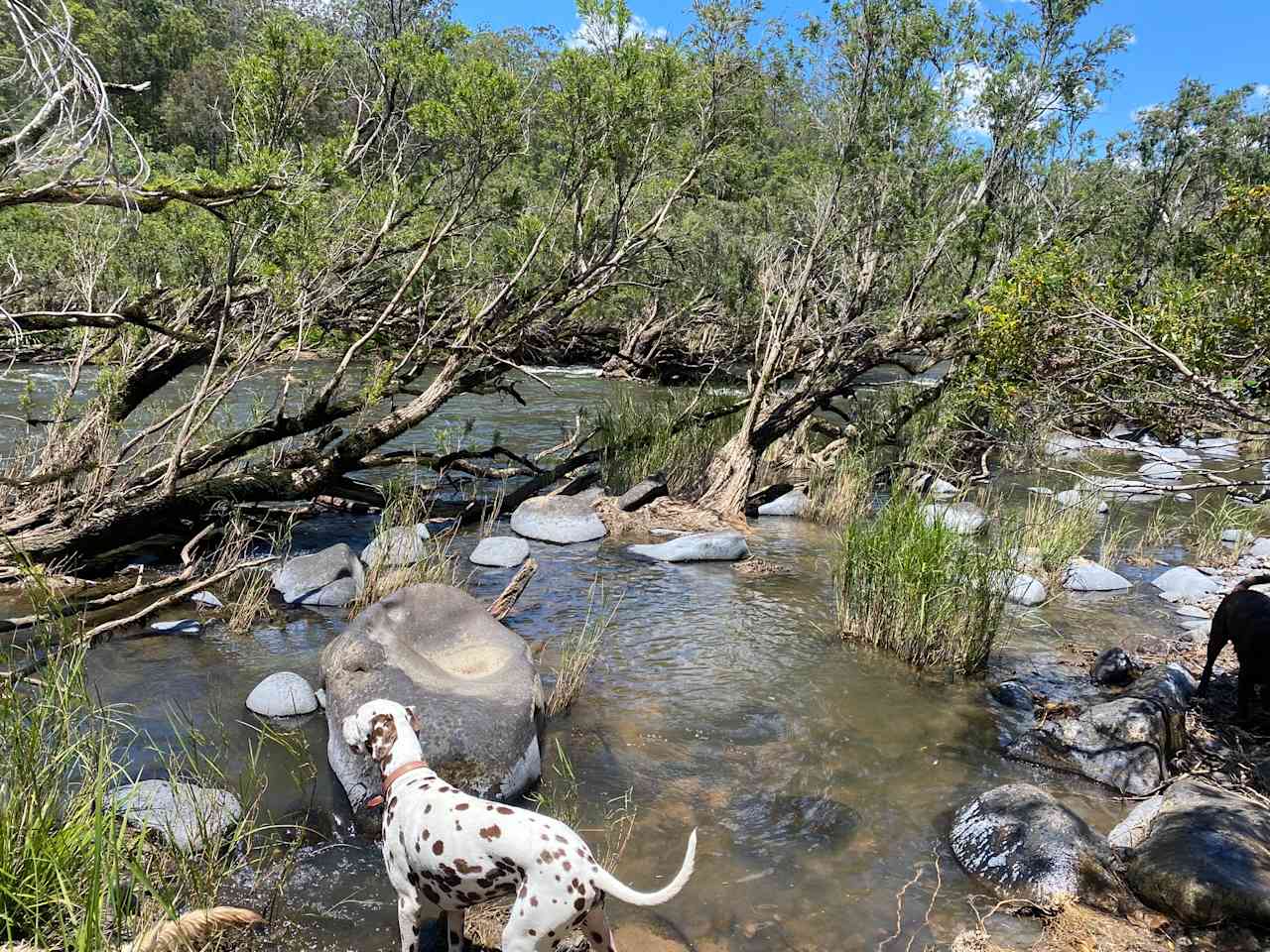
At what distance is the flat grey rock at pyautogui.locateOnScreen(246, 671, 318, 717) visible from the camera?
18.7 feet

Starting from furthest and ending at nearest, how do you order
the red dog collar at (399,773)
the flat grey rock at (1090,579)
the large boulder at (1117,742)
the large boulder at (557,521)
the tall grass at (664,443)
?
1. the tall grass at (664,443)
2. the large boulder at (557,521)
3. the flat grey rock at (1090,579)
4. the large boulder at (1117,742)
5. the red dog collar at (399,773)

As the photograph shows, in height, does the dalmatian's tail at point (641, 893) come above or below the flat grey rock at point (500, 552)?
above

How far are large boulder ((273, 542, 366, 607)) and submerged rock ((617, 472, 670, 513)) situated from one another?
13.4 ft

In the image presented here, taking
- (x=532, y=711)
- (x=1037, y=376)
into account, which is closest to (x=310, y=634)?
(x=532, y=711)

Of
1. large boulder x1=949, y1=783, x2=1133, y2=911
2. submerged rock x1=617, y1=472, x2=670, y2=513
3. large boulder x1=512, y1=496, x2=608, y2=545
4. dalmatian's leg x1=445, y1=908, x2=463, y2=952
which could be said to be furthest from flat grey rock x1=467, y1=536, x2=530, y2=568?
dalmatian's leg x1=445, y1=908, x2=463, y2=952

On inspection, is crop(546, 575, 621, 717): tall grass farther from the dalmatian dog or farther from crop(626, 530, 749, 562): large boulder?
crop(626, 530, 749, 562): large boulder

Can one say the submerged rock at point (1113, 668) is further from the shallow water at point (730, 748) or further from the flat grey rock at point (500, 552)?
the flat grey rock at point (500, 552)

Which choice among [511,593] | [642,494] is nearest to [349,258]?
[642,494]

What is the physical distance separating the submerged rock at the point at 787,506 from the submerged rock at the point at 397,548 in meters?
5.89

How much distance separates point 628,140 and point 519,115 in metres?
1.45

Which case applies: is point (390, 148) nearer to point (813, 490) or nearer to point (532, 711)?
point (813, 490)

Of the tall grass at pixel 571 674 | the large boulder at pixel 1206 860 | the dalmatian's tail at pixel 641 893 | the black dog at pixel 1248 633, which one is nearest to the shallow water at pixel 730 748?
the tall grass at pixel 571 674

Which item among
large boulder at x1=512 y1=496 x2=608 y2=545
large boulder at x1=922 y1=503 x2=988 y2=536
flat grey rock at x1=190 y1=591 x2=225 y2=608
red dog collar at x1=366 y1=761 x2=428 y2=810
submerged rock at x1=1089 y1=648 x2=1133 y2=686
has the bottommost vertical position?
flat grey rock at x1=190 y1=591 x2=225 y2=608

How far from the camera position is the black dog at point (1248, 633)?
18.9ft
